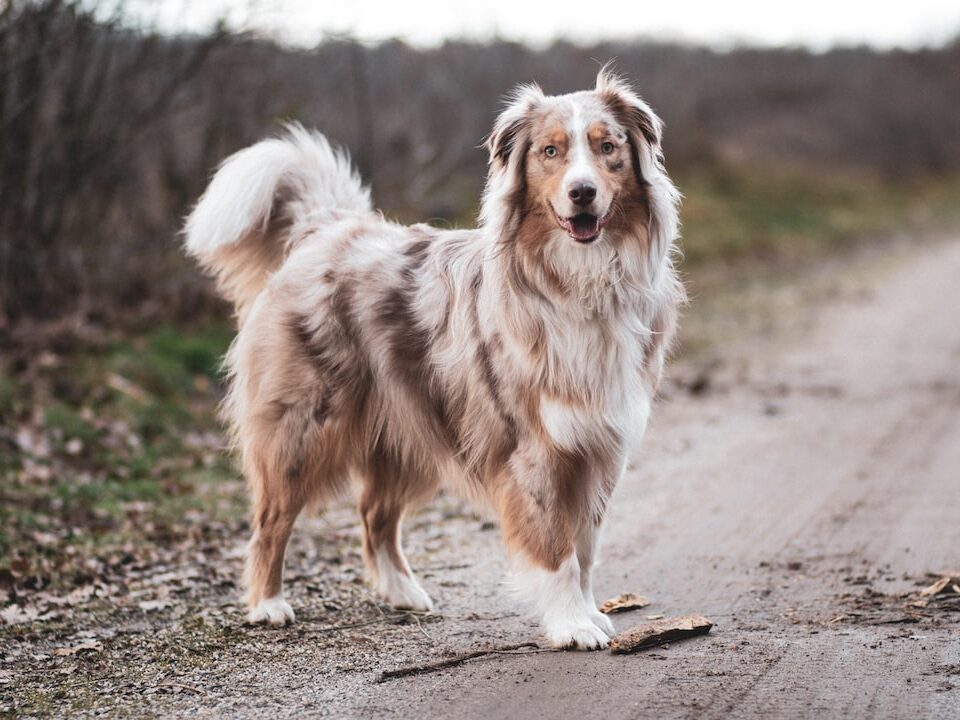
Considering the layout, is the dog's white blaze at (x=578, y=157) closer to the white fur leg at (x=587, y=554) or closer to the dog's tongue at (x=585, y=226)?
the dog's tongue at (x=585, y=226)

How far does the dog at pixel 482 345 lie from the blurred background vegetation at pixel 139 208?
2.51ft

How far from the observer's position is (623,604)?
202 inches

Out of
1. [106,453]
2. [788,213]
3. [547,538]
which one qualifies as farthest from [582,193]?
[788,213]

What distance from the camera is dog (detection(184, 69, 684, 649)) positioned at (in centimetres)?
469

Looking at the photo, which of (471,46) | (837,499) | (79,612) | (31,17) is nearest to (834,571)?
(837,499)

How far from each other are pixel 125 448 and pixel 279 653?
3.79 meters

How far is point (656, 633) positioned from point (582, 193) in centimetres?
172

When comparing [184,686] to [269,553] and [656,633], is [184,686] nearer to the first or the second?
[269,553]

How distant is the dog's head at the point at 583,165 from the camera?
181 inches

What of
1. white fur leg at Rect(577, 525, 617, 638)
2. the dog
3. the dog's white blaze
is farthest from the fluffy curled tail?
white fur leg at Rect(577, 525, 617, 638)

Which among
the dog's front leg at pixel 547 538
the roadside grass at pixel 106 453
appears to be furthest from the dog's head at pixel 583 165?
the roadside grass at pixel 106 453

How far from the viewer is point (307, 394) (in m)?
5.26

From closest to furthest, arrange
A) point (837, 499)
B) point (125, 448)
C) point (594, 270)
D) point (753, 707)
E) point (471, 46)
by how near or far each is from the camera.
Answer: point (753, 707) → point (594, 270) → point (837, 499) → point (125, 448) → point (471, 46)

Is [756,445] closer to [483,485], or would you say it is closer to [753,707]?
[483,485]
